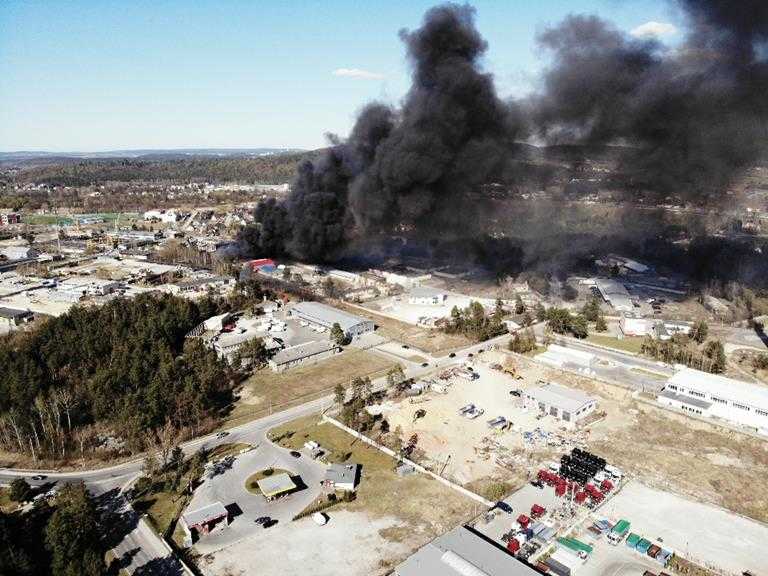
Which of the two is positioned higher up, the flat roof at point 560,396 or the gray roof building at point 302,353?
the flat roof at point 560,396

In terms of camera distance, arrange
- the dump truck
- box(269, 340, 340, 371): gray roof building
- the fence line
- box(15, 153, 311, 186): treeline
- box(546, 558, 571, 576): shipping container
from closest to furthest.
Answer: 1. box(546, 558, 571, 576): shipping container
2. the dump truck
3. the fence line
4. box(269, 340, 340, 371): gray roof building
5. box(15, 153, 311, 186): treeline

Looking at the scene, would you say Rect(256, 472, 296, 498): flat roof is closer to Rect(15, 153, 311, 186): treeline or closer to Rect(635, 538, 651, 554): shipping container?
Rect(635, 538, 651, 554): shipping container

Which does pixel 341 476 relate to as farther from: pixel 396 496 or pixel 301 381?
pixel 301 381

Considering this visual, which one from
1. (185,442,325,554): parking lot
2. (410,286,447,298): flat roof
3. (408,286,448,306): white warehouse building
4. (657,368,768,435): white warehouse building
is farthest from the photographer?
(410,286,447,298): flat roof

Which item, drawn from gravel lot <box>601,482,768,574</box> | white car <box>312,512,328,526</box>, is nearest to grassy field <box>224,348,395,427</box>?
white car <box>312,512,328,526</box>

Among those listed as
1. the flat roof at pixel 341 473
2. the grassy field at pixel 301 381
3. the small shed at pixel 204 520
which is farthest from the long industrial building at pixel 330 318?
the small shed at pixel 204 520

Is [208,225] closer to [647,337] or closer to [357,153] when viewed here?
[357,153]

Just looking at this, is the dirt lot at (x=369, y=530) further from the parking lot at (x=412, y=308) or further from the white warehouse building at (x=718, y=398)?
the parking lot at (x=412, y=308)

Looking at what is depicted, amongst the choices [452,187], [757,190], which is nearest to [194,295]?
[452,187]
